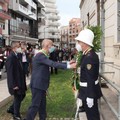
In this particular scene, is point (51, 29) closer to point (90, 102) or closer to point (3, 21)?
point (3, 21)

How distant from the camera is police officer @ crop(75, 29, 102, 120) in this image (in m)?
6.11

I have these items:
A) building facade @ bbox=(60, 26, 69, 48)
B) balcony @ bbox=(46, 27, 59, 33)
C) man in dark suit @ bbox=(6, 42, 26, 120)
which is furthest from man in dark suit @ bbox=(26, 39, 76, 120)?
balcony @ bbox=(46, 27, 59, 33)

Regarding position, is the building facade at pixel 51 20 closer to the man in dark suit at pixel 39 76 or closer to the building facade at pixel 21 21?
the building facade at pixel 21 21

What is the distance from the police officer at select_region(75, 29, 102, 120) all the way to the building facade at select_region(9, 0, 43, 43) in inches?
2314

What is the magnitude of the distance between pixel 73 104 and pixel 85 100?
518 cm

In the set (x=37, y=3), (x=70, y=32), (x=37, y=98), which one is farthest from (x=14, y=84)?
(x=70, y=32)

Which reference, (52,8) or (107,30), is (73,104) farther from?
(52,8)

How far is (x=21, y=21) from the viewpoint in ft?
263

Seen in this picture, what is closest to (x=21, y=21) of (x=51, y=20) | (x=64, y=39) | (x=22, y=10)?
(x=22, y=10)

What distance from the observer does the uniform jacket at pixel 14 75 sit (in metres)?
8.82

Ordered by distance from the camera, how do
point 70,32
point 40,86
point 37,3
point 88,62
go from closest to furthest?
point 88,62 → point 40,86 → point 37,3 → point 70,32

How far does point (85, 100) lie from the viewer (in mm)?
6285

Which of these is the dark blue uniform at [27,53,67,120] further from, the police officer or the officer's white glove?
the officer's white glove

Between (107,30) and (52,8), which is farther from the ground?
(52,8)
